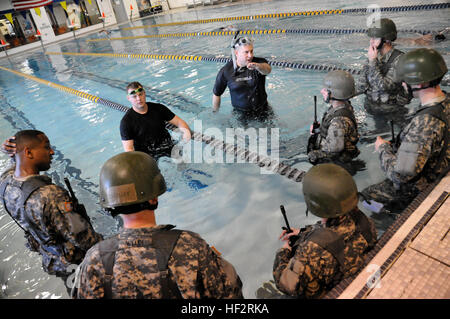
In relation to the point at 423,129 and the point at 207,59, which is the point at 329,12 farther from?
the point at 423,129

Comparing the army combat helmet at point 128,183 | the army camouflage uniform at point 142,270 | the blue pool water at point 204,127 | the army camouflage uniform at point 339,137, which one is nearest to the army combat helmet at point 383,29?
the blue pool water at point 204,127

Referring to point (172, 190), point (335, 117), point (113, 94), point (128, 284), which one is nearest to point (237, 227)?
point (172, 190)

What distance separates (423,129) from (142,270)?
2179 mm

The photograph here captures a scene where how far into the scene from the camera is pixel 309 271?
174cm

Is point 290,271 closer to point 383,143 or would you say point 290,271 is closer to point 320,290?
point 320,290

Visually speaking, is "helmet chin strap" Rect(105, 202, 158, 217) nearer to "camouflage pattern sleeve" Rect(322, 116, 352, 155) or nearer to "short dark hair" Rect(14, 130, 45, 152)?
"short dark hair" Rect(14, 130, 45, 152)

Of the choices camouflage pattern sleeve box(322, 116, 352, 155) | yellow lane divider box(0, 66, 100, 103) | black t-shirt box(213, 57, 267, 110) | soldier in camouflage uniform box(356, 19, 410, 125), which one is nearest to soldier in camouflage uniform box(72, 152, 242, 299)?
camouflage pattern sleeve box(322, 116, 352, 155)

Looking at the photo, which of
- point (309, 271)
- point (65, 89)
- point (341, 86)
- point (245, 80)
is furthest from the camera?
point (65, 89)

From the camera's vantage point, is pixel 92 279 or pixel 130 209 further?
pixel 130 209

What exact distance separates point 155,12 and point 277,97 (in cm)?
2575

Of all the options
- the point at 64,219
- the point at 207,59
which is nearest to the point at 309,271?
the point at 64,219

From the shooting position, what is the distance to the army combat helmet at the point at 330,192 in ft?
5.75

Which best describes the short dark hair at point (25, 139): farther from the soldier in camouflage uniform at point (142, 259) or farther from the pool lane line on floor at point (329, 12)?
the pool lane line on floor at point (329, 12)

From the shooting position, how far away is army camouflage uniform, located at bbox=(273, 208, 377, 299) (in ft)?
5.65
